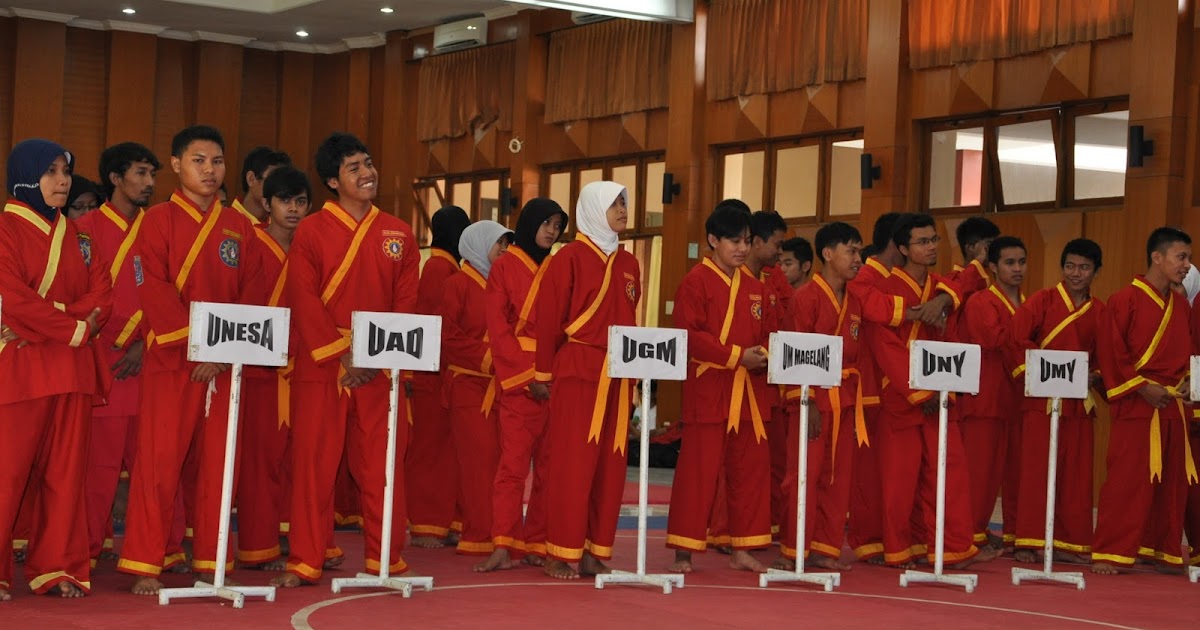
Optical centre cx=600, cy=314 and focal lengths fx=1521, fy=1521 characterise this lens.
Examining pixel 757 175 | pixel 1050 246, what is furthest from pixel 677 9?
pixel 1050 246

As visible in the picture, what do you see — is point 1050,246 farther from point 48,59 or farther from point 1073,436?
point 48,59

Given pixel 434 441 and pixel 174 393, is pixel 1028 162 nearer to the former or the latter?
pixel 434 441

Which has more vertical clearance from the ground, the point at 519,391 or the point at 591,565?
the point at 519,391

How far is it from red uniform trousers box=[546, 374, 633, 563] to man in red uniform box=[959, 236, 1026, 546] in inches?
83.9

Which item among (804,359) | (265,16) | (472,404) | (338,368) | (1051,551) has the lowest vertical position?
(1051,551)

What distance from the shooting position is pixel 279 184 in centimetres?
637

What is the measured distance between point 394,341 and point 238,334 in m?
0.56

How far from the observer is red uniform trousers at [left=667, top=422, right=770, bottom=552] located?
21.5 ft

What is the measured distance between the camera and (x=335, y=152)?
5898 millimetres

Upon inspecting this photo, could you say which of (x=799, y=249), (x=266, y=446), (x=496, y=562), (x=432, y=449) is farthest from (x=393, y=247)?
(x=799, y=249)

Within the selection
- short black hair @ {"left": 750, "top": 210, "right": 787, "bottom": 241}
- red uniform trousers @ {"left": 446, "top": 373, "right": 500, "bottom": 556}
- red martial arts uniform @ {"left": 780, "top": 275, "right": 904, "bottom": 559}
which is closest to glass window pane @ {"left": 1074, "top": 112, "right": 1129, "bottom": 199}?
short black hair @ {"left": 750, "top": 210, "right": 787, "bottom": 241}

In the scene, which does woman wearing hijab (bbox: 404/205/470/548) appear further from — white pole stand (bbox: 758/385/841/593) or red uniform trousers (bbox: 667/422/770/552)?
white pole stand (bbox: 758/385/841/593)

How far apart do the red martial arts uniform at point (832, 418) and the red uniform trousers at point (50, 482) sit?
10.2 feet

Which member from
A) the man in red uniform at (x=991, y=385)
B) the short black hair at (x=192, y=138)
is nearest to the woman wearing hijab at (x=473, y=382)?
the short black hair at (x=192, y=138)
